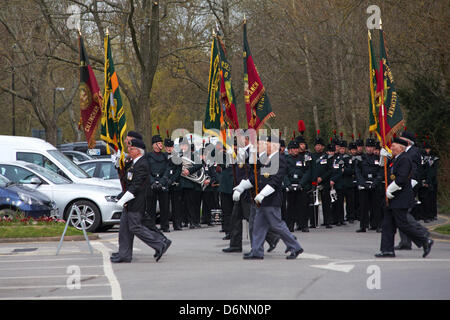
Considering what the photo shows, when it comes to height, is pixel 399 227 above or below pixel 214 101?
below

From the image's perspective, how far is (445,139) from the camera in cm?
2711

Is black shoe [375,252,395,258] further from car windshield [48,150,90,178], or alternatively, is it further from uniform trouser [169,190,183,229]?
car windshield [48,150,90,178]

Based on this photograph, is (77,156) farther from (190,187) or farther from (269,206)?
(269,206)

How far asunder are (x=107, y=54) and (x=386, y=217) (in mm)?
5104

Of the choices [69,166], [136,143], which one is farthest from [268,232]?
[69,166]

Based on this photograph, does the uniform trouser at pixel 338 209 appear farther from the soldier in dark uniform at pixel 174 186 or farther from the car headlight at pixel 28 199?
the car headlight at pixel 28 199

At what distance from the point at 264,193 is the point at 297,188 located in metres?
6.78

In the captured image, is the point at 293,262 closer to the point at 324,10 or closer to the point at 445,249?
the point at 445,249

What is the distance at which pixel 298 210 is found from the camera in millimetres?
19875

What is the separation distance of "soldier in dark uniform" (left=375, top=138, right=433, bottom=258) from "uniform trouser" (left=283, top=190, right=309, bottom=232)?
6.00m

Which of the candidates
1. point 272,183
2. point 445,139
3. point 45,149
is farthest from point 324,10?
point 272,183

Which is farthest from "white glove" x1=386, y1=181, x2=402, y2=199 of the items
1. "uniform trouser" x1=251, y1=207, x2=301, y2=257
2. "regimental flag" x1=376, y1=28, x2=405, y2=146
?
"regimental flag" x1=376, y1=28, x2=405, y2=146

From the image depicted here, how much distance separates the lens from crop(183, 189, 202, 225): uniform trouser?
69.5ft

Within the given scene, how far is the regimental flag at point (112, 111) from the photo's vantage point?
14266mm
